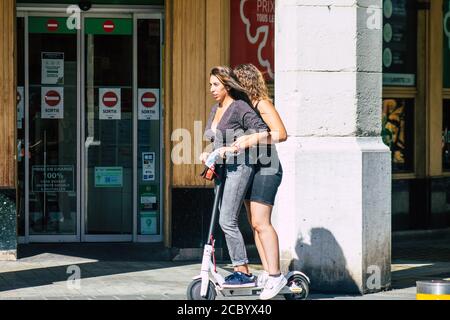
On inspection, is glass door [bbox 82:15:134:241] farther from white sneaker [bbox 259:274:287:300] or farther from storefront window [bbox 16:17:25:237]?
white sneaker [bbox 259:274:287:300]

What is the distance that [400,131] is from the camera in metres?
14.5

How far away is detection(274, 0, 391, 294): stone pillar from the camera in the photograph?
945cm

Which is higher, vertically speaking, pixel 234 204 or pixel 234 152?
pixel 234 152

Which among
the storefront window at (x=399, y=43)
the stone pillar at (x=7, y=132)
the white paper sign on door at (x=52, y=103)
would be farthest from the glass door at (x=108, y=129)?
the storefront window at (x=399, y=43)

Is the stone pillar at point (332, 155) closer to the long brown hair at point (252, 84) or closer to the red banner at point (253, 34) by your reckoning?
the long brown hair at point (252, 84)

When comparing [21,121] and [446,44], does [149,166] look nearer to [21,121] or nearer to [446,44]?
[21,121]

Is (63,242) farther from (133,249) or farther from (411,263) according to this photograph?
(411,263)

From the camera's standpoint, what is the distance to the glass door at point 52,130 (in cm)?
1280

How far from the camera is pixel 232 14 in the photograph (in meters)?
12.4

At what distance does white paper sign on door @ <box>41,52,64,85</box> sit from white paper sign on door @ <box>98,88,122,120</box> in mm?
544

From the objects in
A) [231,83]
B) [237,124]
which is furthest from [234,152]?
[231,83]

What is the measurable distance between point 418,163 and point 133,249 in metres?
4.44

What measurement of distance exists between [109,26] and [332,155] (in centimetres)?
455

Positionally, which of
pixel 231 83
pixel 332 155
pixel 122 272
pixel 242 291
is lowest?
A: pixel 122 272
